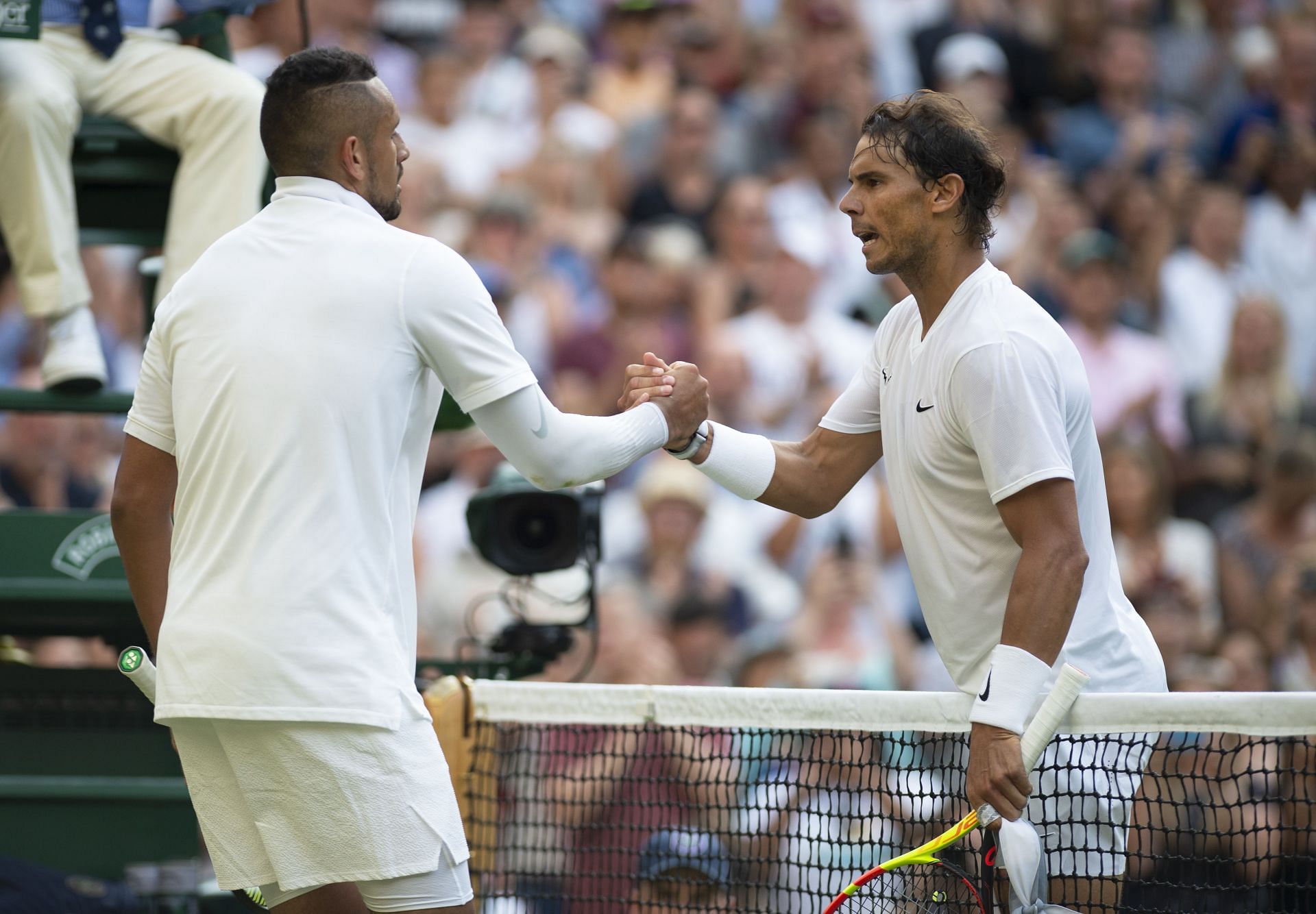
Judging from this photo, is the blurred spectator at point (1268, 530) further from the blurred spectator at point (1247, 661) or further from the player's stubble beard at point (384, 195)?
the player's stubble beard at point (384, 195)


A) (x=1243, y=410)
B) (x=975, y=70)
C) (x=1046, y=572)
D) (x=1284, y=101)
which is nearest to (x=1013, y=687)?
(x=1046, y=572)

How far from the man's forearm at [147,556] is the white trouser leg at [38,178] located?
2.24 meters

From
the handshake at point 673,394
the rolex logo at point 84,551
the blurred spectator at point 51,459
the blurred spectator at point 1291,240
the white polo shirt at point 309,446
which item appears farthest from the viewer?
the blurred spectator at point 1291,240

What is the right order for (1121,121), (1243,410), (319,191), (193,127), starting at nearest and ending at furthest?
(319,191) < (193,127) < (1243,410) < (1121,121)

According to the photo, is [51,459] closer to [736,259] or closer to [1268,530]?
[736,259]

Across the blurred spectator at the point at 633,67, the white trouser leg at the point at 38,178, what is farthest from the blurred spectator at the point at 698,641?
the blurred spectator at the point at 633,67

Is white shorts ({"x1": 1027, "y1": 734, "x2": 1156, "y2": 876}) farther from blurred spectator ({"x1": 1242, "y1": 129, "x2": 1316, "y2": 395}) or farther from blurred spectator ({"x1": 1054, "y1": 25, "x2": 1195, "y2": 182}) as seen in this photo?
blurred spectator ({"x1": 1054, "y1": 25, "x2": 1195, "y2": 182})

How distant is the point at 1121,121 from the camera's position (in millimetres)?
10773

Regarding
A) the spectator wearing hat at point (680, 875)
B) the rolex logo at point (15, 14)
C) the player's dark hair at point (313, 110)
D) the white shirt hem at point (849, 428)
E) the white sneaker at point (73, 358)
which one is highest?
the rolex logo at point (15, 14)

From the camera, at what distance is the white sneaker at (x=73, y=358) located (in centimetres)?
538

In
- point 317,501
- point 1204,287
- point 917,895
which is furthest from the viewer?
point 1204,287

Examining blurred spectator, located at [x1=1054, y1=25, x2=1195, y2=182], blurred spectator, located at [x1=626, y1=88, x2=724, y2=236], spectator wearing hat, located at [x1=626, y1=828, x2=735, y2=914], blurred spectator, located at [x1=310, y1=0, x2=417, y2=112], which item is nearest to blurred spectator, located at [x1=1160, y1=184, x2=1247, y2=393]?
blurred spectator, located at [x1=1054, y1=25, x2=1195, y2=182]

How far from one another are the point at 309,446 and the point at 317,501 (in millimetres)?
102

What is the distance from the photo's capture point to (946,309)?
374 centimetres
